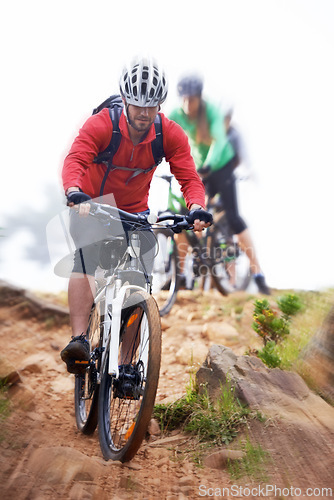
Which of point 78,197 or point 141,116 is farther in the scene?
point 141,116

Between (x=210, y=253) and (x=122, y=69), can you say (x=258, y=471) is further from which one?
(x=210, y=253)

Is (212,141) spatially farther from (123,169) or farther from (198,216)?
(198,216)

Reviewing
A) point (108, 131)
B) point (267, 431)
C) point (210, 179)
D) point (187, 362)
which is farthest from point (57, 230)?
point (210, 179)

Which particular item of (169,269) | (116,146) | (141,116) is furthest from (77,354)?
(169,269)

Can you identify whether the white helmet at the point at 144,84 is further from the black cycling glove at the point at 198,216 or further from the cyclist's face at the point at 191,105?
the cyclist's face at the point at 191,105

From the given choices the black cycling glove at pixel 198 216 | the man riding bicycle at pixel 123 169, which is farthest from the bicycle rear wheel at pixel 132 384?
the black cycling glove at pixel 198 216

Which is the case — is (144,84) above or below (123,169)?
above

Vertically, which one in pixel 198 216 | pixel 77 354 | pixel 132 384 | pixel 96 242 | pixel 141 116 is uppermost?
pixel 141 116

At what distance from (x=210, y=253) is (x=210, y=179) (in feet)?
3.89

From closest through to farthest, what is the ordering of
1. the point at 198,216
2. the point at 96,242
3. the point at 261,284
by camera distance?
1. the point at 198,216
2. the point at 96,242
3. the point at 261,284

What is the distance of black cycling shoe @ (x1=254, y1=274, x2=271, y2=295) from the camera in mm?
7227

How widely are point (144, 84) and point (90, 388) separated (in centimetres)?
210

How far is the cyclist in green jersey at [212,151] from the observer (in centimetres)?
678

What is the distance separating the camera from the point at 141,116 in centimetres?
304
